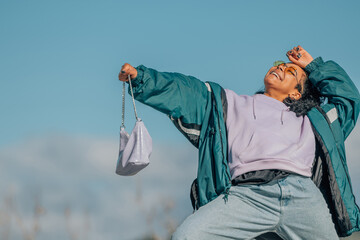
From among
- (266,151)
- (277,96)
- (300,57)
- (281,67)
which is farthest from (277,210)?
(300,57)

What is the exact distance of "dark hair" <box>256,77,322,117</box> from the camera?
178 inches

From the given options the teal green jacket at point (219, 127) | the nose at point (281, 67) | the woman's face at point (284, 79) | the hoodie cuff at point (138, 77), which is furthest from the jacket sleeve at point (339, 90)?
the hoodie cuff at point (138, 77)

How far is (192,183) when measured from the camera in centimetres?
426

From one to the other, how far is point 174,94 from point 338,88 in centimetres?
130

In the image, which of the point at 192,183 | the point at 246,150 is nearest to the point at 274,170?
the point at 246,150

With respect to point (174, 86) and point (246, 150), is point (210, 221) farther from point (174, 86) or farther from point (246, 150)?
point (174, 86)

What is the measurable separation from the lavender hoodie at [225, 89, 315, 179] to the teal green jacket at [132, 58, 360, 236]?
0.08 meters

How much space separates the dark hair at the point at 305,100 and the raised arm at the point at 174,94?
A: 0.67 m

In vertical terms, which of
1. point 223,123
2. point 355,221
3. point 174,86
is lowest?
point 355,221

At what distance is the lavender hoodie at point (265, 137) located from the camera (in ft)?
13.5

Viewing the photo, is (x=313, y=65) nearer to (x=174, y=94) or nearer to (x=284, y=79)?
(x=284, y=79)

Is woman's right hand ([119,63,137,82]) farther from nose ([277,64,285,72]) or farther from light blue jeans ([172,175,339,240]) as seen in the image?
nose ([277,64,285,72])

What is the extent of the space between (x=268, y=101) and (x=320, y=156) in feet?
1.84

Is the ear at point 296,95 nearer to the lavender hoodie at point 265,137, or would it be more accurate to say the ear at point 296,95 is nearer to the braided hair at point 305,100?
the braided hair at point 305,100
